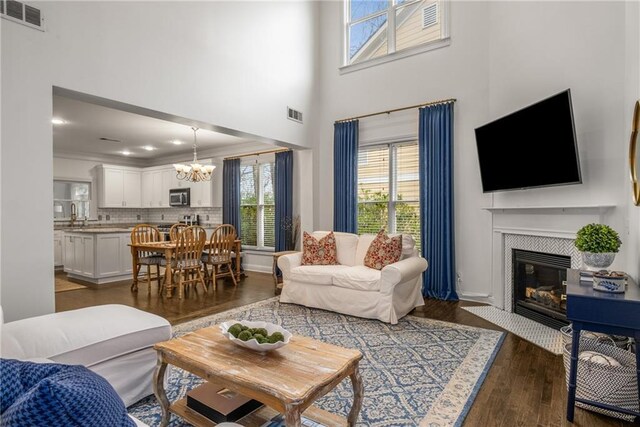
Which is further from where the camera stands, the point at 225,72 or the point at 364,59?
the point at 364,59

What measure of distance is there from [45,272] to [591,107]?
483 centimetres

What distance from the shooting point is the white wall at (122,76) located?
2525 millimetres

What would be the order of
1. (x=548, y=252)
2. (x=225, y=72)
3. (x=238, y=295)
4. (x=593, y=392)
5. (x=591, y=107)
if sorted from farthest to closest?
(x=238, y=295), (x=225, y=72), (x=548, y=252), (x=591, y=107), (x=593, y=392)

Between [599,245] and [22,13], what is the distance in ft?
14.3

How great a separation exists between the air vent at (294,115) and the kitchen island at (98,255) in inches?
146

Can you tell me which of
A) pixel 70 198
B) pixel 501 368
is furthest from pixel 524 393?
pixel 70 198

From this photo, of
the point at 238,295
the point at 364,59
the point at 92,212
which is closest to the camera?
the point at 238,295

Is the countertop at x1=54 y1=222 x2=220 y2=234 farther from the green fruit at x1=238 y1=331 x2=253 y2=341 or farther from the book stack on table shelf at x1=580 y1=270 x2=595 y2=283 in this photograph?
the book stack on table shelf at x1=580 y1=270 x2=595 y2=283

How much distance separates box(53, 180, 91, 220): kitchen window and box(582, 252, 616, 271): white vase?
929 centimetres

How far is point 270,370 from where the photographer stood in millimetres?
1595

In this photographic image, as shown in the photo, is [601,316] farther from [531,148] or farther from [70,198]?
[70,198]

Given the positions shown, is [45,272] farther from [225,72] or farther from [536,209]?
[536,209]

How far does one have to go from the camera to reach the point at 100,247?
594cm

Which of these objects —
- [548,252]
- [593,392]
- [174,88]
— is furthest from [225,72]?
[593,392]
